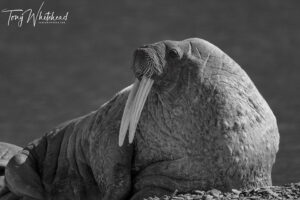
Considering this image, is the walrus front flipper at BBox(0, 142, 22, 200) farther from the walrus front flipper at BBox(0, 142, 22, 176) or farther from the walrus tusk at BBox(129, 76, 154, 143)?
the walrus tusk at BBox(129, 76, 154, 143)

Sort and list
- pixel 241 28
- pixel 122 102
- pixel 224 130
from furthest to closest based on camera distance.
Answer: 1. pixel 241 28
2. pixel 122 102
3. pixel 224 130

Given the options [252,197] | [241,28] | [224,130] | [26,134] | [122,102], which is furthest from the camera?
[241,28]

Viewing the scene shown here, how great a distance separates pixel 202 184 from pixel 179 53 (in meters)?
1.00

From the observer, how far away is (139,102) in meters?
8.02

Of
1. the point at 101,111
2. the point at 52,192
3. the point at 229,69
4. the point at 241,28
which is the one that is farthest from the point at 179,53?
the point at 241,28

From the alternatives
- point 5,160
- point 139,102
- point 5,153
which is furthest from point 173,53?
point 5,153

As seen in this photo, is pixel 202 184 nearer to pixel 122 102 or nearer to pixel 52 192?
pixel 122 102

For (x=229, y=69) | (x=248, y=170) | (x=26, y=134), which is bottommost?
(x=26, y=134)

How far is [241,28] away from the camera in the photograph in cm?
2395

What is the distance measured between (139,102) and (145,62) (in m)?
0.30

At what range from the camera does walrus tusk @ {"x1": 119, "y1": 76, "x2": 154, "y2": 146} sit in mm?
7992
